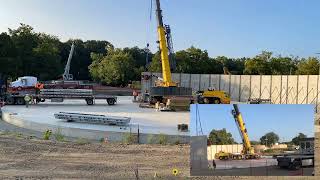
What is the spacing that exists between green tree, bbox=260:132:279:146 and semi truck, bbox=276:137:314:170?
0.73 feet

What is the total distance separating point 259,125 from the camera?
22.5 ft

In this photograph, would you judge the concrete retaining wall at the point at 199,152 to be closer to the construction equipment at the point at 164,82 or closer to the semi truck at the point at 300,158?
the semi truck at the point at 300,158

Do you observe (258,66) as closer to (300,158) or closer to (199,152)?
(300,158)

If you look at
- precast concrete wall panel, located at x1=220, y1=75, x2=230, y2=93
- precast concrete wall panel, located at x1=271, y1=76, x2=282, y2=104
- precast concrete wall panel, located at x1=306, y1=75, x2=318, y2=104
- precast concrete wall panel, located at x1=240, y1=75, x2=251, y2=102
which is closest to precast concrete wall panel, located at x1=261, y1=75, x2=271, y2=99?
precast concrete wall panel, located at x1=271, y1=76, x2=282, y2=104

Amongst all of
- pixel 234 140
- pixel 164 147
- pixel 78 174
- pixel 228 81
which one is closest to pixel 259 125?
pixel 234 140

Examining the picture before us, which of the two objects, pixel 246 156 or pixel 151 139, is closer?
pixel 246 156

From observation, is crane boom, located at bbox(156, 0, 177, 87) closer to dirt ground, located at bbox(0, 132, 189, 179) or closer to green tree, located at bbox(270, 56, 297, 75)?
dirt ground, located at bbox(0, 132, 189, 179)

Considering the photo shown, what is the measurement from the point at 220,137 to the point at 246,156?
445 millimetres

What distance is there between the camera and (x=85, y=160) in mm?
12852

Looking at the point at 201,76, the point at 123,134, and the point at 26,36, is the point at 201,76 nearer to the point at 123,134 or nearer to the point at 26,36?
the point at 26,36

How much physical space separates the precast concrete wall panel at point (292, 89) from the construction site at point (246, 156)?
4211 centimetres

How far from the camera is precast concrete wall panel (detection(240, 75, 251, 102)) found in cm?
5241

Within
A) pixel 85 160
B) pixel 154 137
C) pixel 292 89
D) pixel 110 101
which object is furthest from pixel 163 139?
pixel 292 89

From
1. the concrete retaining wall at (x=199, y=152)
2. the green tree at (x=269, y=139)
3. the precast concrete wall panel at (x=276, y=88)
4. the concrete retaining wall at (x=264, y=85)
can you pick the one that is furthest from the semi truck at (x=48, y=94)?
the green tree at (x=269, y=139)
